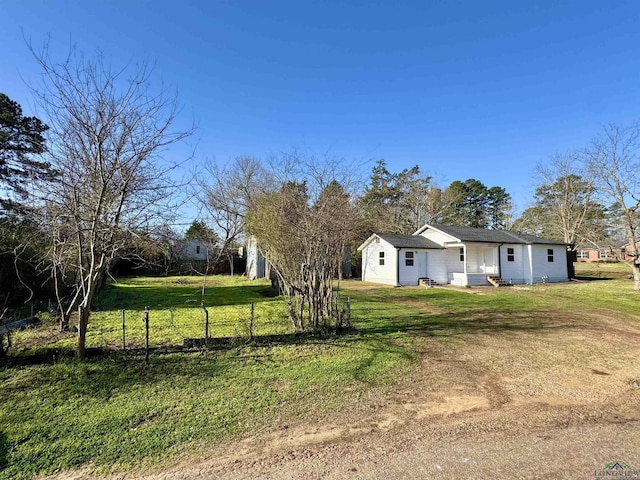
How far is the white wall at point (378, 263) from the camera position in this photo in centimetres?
1852

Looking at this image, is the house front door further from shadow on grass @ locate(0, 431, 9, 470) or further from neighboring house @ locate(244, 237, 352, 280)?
shadow on grass @ locate(0, 431, 9, 470)

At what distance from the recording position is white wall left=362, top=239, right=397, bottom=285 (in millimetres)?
18516

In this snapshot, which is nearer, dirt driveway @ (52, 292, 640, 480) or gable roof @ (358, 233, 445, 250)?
dirt driveway @ (52, 292, 640, 480)

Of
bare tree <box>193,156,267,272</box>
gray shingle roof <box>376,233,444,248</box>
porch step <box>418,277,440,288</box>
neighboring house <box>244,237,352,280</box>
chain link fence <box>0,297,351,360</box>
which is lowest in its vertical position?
chain link fence <box>0,297,351,360</box>

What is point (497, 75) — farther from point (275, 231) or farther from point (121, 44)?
point (121, 44)

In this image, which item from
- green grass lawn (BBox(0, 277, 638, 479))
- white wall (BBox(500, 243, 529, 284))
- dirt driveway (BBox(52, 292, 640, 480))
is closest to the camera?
dirt driveway (BBox(52, 292, 640, 480))

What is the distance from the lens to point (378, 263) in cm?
1989

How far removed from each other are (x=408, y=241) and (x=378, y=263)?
2.27 meters

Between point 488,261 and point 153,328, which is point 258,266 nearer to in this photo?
point 488,261

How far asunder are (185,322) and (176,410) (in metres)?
Result: 4.53

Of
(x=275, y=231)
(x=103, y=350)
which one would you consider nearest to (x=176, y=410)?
(x=103, y=350)

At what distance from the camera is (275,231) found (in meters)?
6.57

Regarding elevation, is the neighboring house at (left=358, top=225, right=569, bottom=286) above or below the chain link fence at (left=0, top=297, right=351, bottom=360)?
above

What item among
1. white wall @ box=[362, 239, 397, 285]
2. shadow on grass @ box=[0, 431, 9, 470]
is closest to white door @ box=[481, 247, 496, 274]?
white wall @ box=[362, 239, 397, 285]
